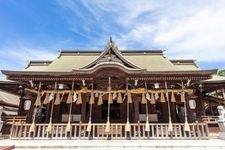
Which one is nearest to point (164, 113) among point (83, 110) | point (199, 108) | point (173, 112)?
point (173, 112)

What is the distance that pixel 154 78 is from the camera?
11.3 m

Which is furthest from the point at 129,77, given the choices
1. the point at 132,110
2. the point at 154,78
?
the point at 132,110

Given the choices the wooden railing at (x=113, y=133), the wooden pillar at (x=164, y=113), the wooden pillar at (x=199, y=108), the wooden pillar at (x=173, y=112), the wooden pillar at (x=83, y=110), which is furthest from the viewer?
the wooden pillar at (x=199, y=108)

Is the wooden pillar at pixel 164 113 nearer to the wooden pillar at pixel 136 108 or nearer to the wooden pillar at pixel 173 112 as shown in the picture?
the wooden pillar at pixel 173 112

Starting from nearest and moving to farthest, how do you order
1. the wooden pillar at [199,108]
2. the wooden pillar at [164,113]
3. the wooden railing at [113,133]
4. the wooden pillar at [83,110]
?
the wooden railing at [113,133], the wooden pillar at [83,110], the wooden pillar at [164,113], the wooden pillar at [199,108]

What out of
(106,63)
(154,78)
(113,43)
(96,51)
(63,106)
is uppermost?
(96,51)

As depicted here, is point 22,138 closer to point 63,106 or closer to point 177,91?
point 63,106

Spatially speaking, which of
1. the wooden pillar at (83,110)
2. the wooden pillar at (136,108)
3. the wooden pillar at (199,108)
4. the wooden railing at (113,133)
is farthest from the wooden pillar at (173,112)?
the wooden pillar at (83,110)

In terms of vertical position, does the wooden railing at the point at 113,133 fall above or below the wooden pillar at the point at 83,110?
below

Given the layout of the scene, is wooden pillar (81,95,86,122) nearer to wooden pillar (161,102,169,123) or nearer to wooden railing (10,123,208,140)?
wooden railing (10,123,208,140)

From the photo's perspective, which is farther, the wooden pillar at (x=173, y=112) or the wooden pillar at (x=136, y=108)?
the wooden pillar at (x=173, y=112)

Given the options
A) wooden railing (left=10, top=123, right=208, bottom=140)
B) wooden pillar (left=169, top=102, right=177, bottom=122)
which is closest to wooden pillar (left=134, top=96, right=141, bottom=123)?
wooden railing (left=10, top=123, right=208, bottom=140)

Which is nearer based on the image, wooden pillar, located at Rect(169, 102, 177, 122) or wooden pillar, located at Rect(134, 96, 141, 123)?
wooden pillar, located at Rect(134, 96, 141, 123)
